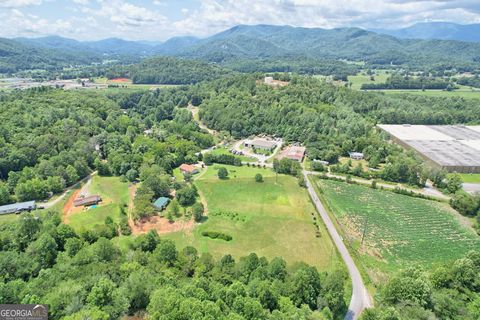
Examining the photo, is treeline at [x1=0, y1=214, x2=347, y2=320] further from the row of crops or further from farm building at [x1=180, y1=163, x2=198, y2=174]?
farm building at [x1=180, y1=163, x2=198, y2=174]

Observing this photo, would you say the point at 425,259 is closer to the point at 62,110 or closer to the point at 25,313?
the point at 25,313

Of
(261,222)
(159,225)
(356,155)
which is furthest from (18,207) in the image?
(356,155)

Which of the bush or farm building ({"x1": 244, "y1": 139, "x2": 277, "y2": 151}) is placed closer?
the bush

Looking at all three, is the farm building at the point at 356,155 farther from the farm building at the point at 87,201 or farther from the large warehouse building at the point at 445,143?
the farm building at the point at 87,201

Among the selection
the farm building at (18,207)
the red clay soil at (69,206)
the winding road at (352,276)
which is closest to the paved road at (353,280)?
the winding road at (352,276)

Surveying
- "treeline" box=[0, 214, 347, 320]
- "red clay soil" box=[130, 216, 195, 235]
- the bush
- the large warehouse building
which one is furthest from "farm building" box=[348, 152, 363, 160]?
"treeline" box=[0, 214, 347, 320]

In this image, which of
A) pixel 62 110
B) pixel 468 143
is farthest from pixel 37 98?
pixel 468 143
